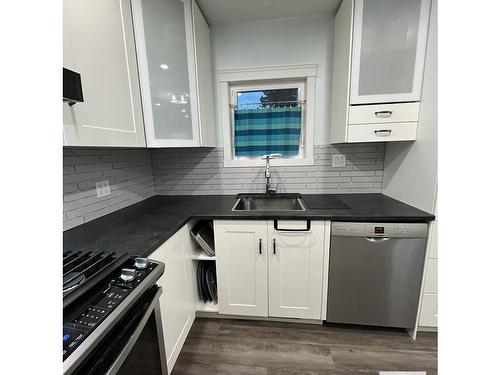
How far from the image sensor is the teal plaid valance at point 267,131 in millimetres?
1810

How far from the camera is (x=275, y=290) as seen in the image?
1412 millimetres

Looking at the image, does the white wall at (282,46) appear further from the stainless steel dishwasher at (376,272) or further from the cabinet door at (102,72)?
the stainless steel dishwasher at (376,272)

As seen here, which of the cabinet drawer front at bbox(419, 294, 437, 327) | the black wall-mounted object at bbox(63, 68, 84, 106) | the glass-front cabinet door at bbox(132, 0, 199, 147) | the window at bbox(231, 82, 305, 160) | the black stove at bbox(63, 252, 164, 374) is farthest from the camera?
the window at bbox(231, 82, 305, 160)

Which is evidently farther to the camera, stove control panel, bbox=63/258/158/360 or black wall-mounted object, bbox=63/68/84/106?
black wall-mounted object, bbox=63/68/84/106

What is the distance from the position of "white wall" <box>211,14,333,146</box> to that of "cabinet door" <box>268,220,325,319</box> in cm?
97

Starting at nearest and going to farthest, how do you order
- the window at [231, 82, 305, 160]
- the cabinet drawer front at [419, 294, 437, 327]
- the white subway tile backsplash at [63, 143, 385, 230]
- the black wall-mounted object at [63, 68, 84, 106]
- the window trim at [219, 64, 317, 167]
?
the black wall-mounted object at [63, 68, 84, 106]
the cabinet drawer front at [419, 294, 437, 327]
the white subway tile backsplash at [63, 143, 385, 230]
the window trim at [219, 64, 317, 167]
the window at [231, 82, 305, 160]

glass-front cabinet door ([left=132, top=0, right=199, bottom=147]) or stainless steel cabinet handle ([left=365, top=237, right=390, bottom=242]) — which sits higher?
glass-front cabinet door ([left=132, top=0, right=199, bottom=147])

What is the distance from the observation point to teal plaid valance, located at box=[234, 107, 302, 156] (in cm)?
181

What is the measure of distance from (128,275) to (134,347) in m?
0.24

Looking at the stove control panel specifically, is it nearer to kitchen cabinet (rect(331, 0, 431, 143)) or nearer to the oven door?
the oven door

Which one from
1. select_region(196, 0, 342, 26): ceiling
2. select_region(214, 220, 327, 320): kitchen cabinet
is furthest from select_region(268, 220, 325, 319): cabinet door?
select_region(196, 0, 342, 26): ceiling
